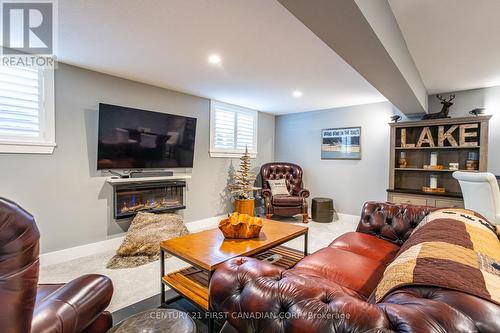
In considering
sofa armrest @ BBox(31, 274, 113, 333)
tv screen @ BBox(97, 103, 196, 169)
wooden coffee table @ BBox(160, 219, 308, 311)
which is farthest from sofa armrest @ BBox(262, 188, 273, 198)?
sofa armrest @ BBox(31, 274, 113, 333)

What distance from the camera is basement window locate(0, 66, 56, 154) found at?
99.6 inches

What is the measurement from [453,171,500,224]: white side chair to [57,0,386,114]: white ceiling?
5.71ft

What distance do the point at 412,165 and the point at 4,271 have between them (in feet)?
16.8

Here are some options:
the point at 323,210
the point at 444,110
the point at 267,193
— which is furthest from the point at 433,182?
the point at 267,193

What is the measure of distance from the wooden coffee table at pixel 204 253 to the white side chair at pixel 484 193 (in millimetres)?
2060

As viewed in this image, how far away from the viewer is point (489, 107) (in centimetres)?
364

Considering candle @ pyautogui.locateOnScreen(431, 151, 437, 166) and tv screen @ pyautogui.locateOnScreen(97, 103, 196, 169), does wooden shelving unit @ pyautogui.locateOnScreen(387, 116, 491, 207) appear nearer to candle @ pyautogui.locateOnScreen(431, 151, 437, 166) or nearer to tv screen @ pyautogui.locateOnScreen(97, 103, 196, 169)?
candle @ pyautogui.locateOnScreen(431, 151, 437, 166)

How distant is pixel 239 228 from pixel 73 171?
7.49 feet

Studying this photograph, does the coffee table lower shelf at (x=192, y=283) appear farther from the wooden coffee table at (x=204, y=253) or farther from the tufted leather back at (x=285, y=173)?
the tufted leather back at (x=285, y=173)

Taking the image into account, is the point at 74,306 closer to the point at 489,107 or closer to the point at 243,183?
the point at 243,183

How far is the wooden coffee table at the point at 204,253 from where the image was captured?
69.4 inches

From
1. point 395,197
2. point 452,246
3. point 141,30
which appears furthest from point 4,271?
point 395,197

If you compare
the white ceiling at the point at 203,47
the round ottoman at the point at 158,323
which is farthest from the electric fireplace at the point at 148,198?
the round ottoman at the point at 158,323

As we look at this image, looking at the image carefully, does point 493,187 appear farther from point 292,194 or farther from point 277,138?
point 277,138
